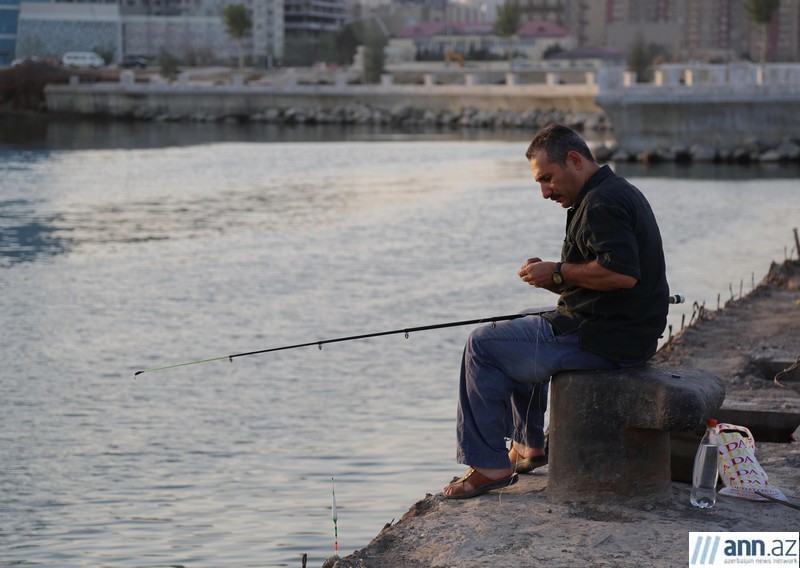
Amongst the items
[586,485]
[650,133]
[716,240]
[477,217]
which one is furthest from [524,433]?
[650,133]

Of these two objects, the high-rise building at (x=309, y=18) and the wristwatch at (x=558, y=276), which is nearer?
the wristwatch at (x=558, y=276)

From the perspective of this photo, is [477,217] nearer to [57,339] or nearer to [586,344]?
[57,339]

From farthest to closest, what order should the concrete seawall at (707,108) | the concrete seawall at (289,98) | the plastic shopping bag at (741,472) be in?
the concrete seawall at (289,98) → the concrete seawall at (707,108) → the plastic shopping bag at (741,472)

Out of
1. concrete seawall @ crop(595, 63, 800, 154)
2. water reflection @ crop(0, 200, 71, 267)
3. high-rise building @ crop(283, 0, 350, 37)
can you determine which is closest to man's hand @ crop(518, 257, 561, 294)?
water reflection @ crop(0, 200, 71, 267)

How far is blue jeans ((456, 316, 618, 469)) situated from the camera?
19.2ft

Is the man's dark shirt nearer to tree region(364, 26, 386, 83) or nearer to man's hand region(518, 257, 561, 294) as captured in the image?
man's hand region(518, 257, 561, 294)

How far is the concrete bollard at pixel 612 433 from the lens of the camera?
5.77 metres

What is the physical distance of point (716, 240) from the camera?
905 inches

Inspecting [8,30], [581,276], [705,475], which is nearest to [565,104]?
[705,475]

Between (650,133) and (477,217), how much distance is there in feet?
47.3

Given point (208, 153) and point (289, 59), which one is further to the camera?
point (289, 59)

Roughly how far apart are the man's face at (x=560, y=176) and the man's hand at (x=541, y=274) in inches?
9.8

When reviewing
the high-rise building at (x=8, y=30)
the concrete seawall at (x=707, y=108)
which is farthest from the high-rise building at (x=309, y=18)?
the concrete seawall at (x=707, y=108)

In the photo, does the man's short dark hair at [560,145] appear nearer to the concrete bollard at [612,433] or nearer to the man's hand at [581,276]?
the man's hand at [581,276]
